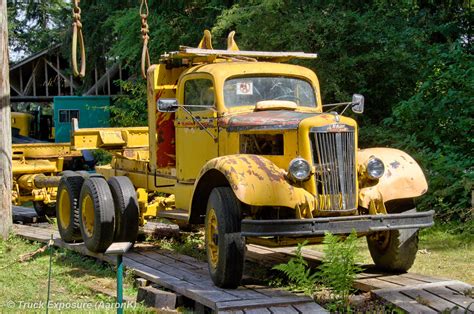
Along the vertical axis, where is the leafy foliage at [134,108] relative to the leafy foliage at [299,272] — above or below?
above

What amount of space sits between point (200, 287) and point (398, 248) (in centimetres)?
199

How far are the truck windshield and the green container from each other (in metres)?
17.7

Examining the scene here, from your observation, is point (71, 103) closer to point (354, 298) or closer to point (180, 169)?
point (180, 169)

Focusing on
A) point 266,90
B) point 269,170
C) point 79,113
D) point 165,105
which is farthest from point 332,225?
point 79,113

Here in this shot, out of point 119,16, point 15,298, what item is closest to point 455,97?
point 15,298

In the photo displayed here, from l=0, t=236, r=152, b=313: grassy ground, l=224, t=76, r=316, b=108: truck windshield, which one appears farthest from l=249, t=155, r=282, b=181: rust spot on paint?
l=0, t=236, r=152, b=313: grassy ground

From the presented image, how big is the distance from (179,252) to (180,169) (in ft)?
4.37

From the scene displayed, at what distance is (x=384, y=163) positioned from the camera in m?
7.41

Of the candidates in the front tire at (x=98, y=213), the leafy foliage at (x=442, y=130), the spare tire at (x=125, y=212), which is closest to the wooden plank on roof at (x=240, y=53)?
the spare tire at (x=125, y=212)

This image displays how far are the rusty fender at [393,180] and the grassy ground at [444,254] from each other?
713 mm

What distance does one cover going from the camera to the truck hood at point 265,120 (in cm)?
713

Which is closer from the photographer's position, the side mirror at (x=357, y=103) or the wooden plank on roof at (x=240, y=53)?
the side mirror at (x=357, y=103)

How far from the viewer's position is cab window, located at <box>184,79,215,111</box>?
26.9 feet

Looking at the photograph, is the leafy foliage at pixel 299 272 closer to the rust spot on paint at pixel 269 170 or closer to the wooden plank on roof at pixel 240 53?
the rust spot on paint at pixel 269 170
